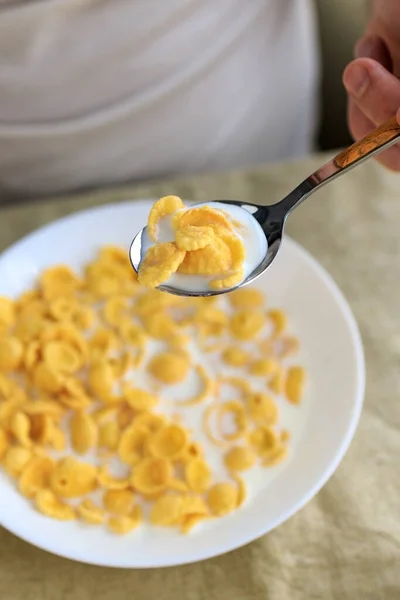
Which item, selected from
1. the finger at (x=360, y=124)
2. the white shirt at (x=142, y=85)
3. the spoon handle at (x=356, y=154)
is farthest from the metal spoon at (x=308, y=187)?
the white shirt at (x=142, y=85)

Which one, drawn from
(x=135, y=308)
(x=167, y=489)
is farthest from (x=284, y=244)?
(x=167, y=489)

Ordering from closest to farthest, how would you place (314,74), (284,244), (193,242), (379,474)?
1. (193,242)
2. (379,474)
3. (284,244)
4. (314,74)

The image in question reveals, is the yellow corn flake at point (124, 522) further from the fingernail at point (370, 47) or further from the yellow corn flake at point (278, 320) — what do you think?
the fingernail at point (370, 47)

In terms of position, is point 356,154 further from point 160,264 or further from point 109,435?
point 109,435

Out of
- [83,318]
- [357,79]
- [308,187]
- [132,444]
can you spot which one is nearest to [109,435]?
[132,444]

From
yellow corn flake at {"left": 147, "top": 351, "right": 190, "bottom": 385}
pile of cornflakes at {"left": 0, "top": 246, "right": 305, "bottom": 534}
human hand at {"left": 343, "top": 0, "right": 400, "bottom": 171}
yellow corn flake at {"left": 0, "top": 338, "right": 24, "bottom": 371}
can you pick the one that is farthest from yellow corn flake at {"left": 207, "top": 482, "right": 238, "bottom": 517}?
human hand at {"left": 343, "top": 0, "right": 400, "bottom": 171}

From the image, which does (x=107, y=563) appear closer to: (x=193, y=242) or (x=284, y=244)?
(x=193, y=242)
